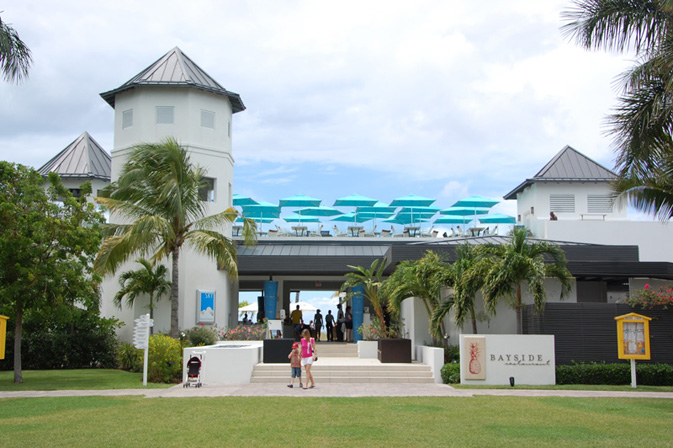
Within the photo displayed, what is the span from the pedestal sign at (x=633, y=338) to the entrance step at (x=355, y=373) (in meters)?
5.07

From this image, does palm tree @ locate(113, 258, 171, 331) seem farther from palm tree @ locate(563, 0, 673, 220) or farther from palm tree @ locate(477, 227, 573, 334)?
palm tree @ locate(563, 0, 673, 220)

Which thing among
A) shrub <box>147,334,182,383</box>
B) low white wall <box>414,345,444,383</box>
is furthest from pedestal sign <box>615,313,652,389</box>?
shrub <box>147,334,182,383</box>

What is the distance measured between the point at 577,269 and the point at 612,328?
3.18 m

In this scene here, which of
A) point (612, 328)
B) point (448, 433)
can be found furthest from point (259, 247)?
point (448, 433)

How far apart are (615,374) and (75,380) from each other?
589 inches

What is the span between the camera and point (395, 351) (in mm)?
21219

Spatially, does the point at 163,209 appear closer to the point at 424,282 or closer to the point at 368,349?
the point at 368,349

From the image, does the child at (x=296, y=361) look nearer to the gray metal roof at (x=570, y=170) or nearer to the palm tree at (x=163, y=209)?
the palm tree at (x=163, y=209)

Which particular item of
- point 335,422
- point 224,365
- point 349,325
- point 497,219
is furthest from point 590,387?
point 497,219

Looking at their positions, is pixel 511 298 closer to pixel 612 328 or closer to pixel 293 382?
pixel 612 328

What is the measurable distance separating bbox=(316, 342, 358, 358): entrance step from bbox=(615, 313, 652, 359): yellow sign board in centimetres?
1077

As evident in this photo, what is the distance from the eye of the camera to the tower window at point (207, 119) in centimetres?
2808

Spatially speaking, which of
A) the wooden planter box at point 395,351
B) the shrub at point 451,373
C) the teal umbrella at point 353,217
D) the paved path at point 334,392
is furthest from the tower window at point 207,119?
the teal umbrella at point 353,217

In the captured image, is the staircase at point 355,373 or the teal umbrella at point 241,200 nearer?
the staircase at point 355,373
